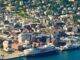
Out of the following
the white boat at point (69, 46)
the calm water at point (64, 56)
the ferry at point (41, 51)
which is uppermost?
the ferry at point (41, 51)

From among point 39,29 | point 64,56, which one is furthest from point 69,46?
point 39,29

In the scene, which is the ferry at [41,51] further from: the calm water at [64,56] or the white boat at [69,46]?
the white boat at [69,46]

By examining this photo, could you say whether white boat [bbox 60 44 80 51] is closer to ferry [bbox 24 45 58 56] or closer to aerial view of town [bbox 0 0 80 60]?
aerial view of town [bbox 0 0 80 60]

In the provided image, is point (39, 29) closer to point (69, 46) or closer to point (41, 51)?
point (69, 46)

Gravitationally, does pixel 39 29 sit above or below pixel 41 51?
above

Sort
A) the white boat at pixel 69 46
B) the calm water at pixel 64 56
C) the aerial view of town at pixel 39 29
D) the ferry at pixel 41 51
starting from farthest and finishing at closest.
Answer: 1. the white boat at pixel 69 46
2. the aerial view of town at pixel 39 29
3. the ferry at pixel 41 51
4. the calm water at pixel 64 56

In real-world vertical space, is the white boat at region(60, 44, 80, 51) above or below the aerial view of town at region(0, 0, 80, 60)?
below

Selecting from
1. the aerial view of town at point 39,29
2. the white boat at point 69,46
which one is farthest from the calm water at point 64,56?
the white boat at point 69,46

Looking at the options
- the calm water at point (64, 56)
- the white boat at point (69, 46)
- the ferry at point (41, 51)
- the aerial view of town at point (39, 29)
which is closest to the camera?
the calm water at point (64, 56)

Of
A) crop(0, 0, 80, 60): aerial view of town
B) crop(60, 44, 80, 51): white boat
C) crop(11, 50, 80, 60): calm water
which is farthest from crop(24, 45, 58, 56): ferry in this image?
crop(60, 44, 80, 51): white boat
